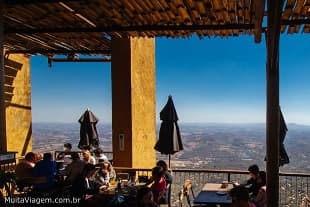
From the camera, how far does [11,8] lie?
615 cm

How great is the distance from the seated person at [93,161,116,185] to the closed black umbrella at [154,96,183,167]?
69.1 inches

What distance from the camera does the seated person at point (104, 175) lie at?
735 centimetres

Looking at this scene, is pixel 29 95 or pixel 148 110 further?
pixel 29 95

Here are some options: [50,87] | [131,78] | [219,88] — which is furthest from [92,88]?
[131,78]

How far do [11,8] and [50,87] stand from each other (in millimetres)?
37580

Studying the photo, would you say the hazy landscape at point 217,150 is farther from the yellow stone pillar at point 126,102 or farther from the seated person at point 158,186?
the seated person at point 158,186

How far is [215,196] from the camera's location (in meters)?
6.50

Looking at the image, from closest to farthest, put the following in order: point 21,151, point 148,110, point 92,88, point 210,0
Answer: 1. point 210,0
2. point 148,110
3. point 21,151
4. point 92,88

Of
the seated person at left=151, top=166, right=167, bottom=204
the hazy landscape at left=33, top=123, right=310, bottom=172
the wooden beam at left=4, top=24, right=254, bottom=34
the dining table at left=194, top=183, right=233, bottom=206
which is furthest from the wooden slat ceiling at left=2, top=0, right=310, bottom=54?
the hazy landscape at left=33, top=123, right=310, bottom=172

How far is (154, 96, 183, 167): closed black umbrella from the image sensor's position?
30.4 feet

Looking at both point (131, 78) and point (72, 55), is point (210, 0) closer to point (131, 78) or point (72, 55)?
point (131, 78)

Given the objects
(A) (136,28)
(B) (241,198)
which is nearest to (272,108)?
(B) (241,198)

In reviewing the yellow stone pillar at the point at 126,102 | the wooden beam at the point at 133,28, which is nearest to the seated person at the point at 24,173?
the wooden beam at the point at 133,28

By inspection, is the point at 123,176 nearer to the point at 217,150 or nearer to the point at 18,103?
the point at 18,103
